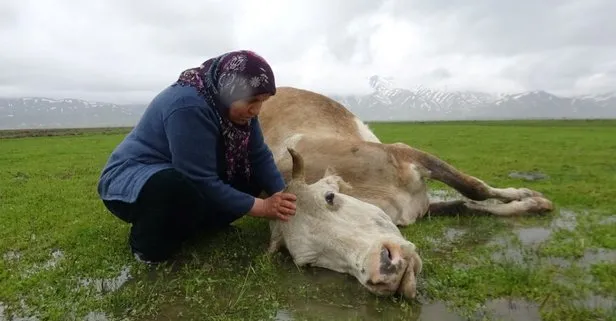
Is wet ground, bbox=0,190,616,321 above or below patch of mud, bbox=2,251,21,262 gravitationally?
above

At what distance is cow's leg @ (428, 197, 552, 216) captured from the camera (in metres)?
6.85

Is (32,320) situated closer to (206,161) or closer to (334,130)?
(206,161)

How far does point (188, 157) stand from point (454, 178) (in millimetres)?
3746

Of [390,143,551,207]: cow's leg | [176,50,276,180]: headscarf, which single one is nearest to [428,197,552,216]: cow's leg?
[390,143,551,207]: cow's leg

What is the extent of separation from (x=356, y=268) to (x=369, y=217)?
621 millimetres

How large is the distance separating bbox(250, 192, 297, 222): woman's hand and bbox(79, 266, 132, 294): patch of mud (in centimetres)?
129

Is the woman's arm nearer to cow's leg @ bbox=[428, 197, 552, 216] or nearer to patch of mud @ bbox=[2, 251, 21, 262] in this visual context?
cow's leg @ bbox=[428, 197, 552, 216]

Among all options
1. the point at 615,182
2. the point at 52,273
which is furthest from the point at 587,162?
the point at 52,273

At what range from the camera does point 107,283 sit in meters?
4.62

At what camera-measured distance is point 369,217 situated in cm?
461

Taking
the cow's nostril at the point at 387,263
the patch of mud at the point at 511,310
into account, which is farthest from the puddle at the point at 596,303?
→ the cow's nostril at the point at 387,263

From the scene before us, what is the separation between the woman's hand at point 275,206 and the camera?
4723 millimetres

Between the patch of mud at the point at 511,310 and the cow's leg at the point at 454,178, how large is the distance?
3.05 meters

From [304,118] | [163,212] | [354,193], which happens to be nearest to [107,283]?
[163,212]
